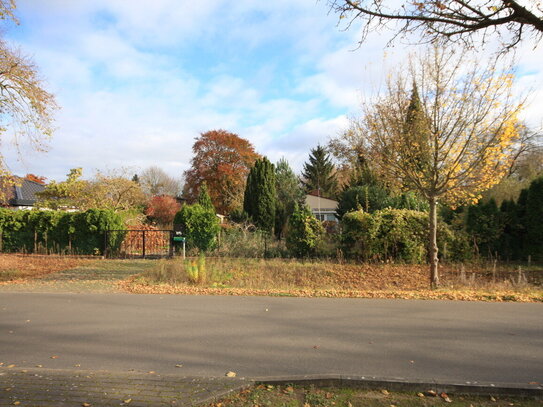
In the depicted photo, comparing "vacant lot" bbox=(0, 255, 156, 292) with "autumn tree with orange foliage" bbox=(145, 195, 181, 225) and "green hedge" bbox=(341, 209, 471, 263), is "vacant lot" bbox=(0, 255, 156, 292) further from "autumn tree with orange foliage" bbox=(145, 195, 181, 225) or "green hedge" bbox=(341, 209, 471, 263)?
"autumn tree with orange foliage" bbox=(145, 195, 181, 225)

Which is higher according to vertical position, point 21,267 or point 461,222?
point 461,222

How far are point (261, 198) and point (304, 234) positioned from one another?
33.0 ft

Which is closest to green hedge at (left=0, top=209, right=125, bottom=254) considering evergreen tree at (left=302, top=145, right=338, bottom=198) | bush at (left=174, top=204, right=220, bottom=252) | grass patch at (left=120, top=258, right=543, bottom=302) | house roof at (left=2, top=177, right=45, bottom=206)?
bush at (left=174, top=204, right=220, bottom=252)

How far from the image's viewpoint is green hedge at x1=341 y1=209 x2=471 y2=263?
14.6 meters

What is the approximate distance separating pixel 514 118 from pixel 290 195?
63.9 feet

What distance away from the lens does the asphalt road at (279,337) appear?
4.58m

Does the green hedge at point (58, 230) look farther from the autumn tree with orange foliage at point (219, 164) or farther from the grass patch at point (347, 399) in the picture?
the autumn tree with orange foliage at point (219, 164)

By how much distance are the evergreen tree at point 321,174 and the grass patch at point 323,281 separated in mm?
35500

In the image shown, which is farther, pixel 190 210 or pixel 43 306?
pixel 190 210

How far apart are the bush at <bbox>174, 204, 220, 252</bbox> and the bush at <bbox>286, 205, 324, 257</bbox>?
336 centimetres

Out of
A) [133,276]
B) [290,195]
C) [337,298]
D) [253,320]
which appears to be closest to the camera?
[253,320]

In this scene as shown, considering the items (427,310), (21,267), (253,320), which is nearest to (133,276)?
(21,267)

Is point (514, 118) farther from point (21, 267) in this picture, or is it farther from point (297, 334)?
point (21, 267)

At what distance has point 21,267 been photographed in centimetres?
1438
